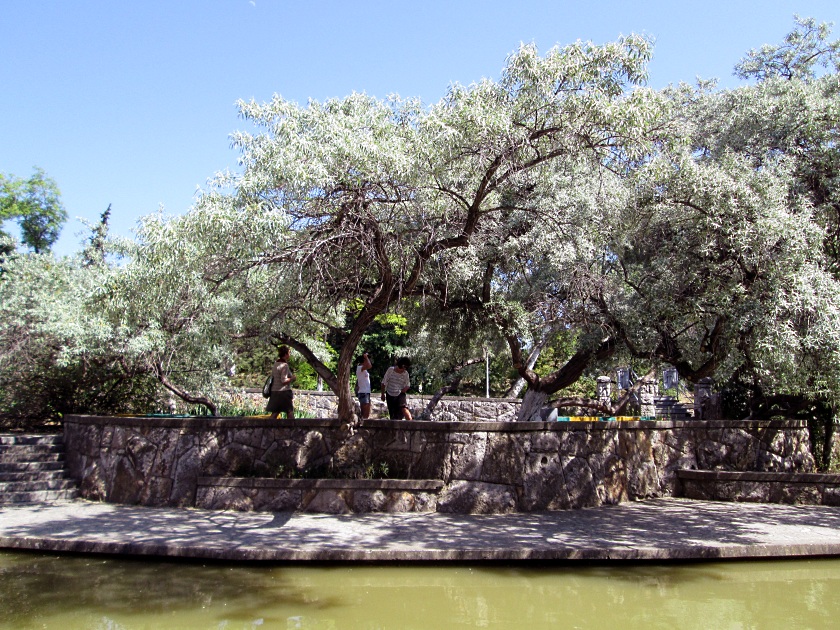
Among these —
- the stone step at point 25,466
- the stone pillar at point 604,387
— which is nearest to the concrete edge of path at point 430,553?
the stone step at point 25,466

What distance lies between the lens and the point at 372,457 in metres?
9.24

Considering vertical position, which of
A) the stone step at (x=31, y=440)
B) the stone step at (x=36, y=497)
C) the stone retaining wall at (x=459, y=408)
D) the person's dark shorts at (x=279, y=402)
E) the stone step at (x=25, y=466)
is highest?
the person's dark shorts at (x=279, y=402)

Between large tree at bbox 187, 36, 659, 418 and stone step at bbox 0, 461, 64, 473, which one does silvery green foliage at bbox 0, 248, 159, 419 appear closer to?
stone step at bbox 0, 461, 64, 473

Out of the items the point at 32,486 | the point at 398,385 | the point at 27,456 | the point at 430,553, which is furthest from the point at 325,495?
the point at 27,456

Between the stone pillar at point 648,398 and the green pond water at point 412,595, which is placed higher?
the stone pillar at point 648,398

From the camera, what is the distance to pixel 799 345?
773 centimetres

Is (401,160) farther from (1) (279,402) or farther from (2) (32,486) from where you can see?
(2) (32,486)

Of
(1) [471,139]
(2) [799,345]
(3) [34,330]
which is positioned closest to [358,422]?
(1) [471,139]

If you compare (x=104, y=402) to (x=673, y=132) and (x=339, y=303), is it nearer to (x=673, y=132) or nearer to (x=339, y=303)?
(x=339, y=303)

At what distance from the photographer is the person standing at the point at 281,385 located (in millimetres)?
10117

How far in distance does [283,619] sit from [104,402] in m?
9.50

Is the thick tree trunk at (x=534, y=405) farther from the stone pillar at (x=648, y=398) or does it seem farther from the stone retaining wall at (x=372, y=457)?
the stone pillar at (x=648, y=398)

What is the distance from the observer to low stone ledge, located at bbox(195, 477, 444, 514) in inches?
346

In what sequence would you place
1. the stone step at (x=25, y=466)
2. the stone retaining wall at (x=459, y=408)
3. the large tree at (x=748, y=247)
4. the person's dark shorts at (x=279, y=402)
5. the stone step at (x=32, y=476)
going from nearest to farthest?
1. the large tree at (x=748, y=247)
2. the stone step at (x=32, y=476)
3. the stone step at (x=25, y=466)
4. the person's dark shorts at (x=279, y=402)
5. the stone retaining wall at (x=459, y=408)
